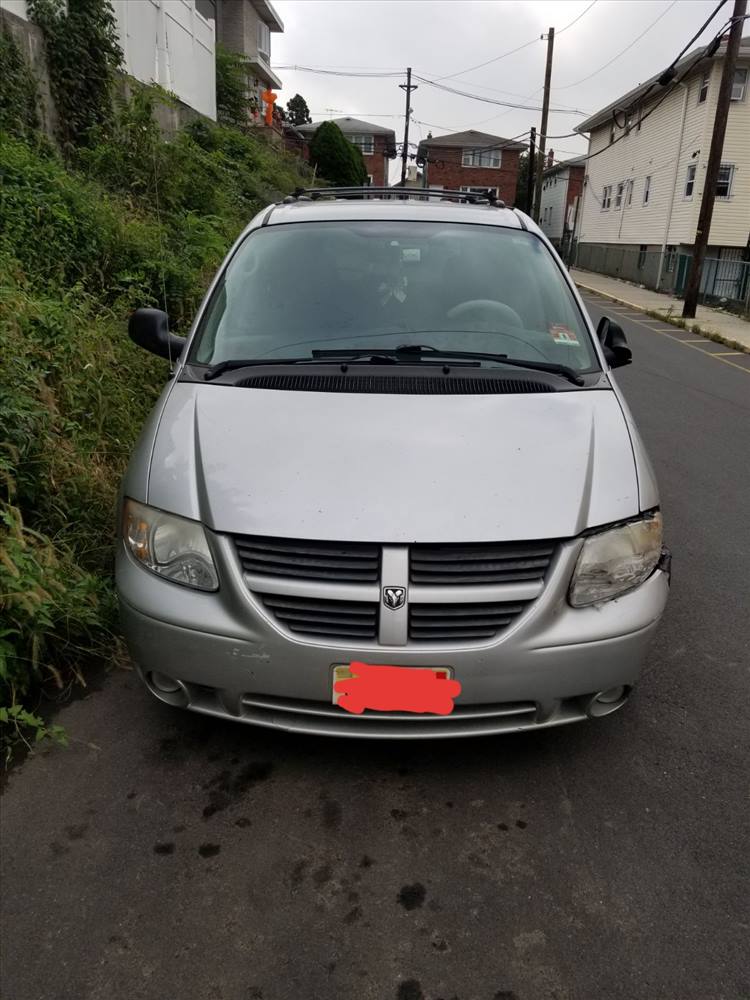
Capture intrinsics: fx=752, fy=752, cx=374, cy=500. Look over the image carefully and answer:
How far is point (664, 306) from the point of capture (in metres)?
21.1

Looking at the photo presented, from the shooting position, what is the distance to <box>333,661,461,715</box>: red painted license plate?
224 cm

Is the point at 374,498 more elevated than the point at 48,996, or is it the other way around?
the point at 374,498

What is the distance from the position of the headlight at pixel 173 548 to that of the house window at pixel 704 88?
28.1 m

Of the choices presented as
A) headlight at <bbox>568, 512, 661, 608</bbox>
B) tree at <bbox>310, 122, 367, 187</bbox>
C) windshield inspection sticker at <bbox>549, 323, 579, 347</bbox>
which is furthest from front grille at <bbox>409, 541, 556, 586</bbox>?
tree at <bbox>310, 122, 367, 187</bbox>

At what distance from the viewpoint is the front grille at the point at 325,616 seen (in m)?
2.25

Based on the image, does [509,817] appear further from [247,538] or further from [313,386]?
[313,386]

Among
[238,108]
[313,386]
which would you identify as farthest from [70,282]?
[238,108]

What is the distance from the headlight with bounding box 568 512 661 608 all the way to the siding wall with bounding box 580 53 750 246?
2638 centimetres

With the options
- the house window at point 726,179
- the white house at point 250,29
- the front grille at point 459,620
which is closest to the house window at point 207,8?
the white house at point 250,29

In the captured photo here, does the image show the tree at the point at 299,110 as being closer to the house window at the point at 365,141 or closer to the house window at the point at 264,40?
the house window at the point at 365,141

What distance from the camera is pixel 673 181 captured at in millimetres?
27016

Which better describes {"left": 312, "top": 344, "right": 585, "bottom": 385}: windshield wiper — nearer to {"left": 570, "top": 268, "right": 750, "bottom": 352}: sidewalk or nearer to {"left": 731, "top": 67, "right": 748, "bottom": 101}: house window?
{"left": 570, "top": 268, "right": 750, "bottom": 352}: sidewalk

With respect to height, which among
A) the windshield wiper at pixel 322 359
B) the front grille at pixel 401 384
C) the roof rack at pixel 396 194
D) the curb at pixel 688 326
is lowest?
the curb at pixel 688 326

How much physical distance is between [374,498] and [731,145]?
94.5 ft
